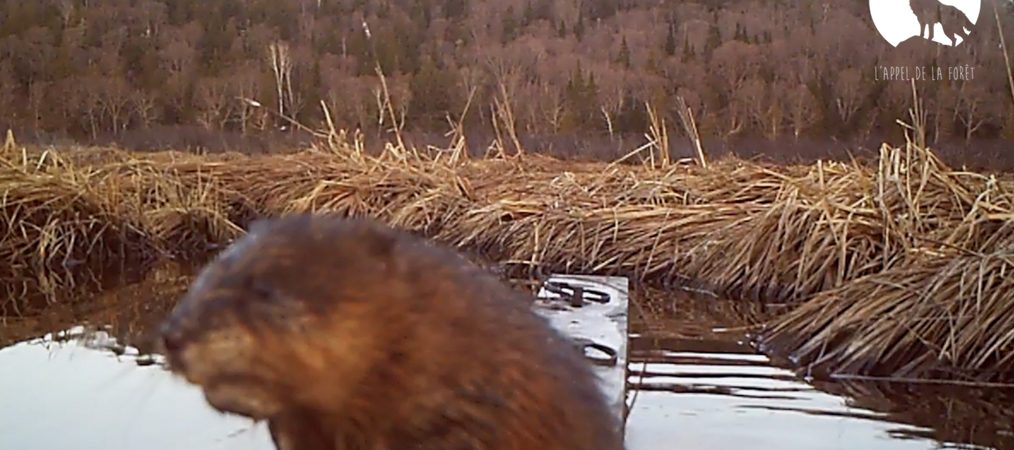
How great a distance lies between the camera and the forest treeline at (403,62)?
14.6ft

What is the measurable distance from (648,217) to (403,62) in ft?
5.41

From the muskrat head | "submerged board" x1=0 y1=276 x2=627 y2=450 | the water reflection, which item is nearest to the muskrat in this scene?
the muskrat head

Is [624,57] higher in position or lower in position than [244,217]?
higher

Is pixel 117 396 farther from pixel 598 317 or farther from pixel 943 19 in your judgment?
pixel 943 19

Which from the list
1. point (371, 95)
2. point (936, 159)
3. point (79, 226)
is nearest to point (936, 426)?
point (936, 159)

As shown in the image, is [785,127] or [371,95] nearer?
[785,127]

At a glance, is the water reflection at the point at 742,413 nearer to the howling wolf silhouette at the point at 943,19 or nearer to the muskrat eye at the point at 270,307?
the muskrat eye at the point at 270,307

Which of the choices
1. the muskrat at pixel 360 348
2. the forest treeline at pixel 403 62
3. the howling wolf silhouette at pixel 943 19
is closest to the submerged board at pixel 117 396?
the muskrat at pixel 360 348

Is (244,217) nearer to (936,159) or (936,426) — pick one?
(936,159)

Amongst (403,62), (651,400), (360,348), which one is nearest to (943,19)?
(403,62)

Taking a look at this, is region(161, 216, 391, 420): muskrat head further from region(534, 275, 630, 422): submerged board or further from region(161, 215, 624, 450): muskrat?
region(534, 275, 630, 422): submerged board

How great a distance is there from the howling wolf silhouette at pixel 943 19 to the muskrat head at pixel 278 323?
367 cm

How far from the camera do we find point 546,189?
396 cm

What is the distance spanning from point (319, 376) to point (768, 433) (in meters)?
1.28
